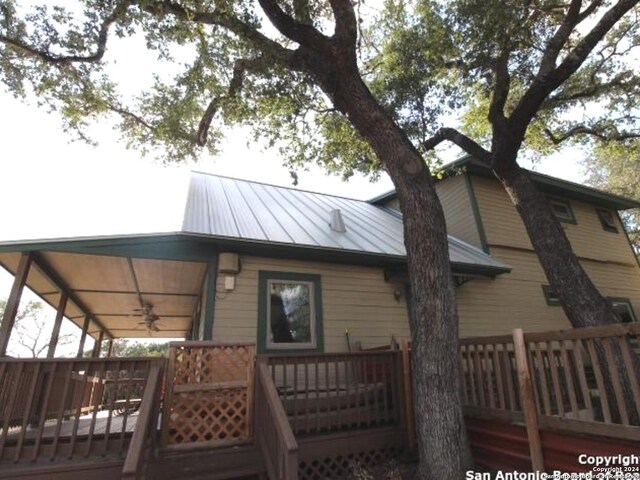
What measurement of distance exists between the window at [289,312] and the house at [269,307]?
2cm

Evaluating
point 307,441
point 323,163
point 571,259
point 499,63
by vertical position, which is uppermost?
point 499,63

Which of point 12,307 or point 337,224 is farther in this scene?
point 337,224

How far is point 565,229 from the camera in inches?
452

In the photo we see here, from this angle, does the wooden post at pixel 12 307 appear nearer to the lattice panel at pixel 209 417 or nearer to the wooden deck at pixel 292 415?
the wooden deck at pixel 292 415

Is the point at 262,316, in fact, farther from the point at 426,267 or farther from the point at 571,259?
the point at 571,259

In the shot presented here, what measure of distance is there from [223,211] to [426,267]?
4689mm

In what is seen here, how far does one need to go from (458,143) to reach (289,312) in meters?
5.16

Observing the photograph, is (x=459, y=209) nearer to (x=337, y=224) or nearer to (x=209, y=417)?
(x=337, y=224)

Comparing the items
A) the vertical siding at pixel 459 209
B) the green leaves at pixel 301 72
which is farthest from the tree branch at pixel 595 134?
the vertical siding at pixel 459 209

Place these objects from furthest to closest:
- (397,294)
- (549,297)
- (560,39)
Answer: (549,297) < (397,294) < (560,39)

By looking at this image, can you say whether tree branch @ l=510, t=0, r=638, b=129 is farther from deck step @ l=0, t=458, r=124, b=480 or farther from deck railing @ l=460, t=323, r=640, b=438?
deck step @ l=0, t=458, r=124, b=480

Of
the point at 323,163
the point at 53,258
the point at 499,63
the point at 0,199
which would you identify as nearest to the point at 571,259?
the point at 499,63

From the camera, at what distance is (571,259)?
19.7ft

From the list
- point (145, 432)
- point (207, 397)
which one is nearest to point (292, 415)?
point (207, 397)
